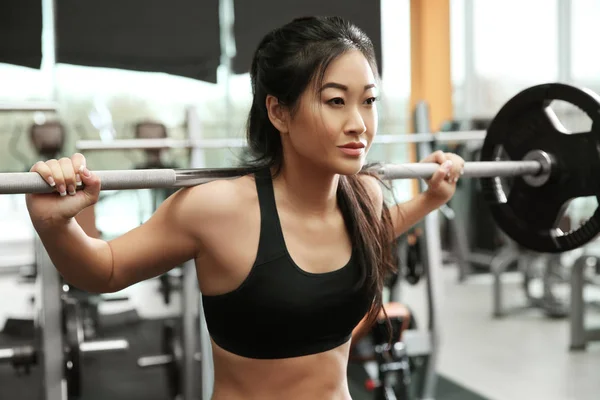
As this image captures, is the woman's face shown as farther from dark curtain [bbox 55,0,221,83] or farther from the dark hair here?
dark curtain [bbox 55,0,221,83]

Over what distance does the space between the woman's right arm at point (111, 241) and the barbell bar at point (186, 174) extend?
3 centimetres

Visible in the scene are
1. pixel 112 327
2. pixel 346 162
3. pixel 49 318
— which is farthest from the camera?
pixel 112 327

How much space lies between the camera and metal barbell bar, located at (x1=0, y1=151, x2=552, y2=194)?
0.96m

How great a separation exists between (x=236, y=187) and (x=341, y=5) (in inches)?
140

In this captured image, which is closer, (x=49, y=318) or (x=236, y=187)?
(x=236, y=187)

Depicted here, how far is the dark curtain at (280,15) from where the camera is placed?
13.5 feet

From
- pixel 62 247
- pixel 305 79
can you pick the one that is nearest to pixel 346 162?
pixel 305 79

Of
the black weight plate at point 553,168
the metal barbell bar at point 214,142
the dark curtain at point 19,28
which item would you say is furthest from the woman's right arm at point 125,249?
the dark curtain at point 19,28

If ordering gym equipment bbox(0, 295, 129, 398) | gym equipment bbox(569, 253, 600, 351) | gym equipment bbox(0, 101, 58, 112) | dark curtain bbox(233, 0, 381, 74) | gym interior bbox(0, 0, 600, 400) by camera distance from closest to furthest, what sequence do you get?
gym interior bbox(0, 0, 600, 400)
gym equipment bbox(0, 101, 58, 112)
gym equipment bbox(0, 295, 129, 398)
gym equipment bbox(569, 253, 600, 351)
dark curtain bbox(233, 0, 381, 74)

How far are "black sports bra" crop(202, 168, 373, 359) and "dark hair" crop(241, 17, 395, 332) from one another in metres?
0.08

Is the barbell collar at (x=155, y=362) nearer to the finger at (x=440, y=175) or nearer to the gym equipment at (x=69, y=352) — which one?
the gym equipment at (x=69, y=352)

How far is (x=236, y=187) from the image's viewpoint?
3.78ft

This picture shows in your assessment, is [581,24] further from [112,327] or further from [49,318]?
[49,318]

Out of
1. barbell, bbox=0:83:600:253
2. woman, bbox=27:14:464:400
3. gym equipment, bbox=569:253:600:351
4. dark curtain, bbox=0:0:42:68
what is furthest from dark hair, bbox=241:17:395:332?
dark curtain, bbox=0:0:42:68
